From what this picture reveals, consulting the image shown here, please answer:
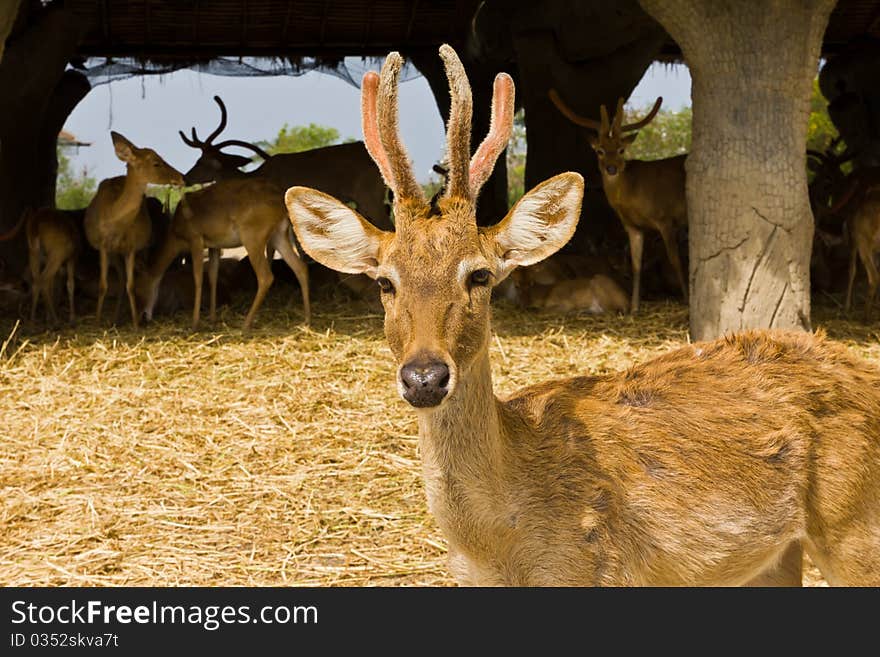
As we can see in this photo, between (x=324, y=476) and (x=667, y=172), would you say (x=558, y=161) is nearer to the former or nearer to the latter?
(x=667, y=172)

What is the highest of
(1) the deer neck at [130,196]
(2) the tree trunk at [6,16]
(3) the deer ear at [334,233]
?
(2) the tree trunk at [6,16]

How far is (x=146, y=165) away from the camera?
8.78m

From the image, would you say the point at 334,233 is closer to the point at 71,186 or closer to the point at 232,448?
the point at 232,448

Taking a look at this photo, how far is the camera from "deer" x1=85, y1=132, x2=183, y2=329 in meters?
8.77

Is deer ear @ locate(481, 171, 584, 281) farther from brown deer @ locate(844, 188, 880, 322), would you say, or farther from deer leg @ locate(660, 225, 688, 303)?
deer leg @ locate(660, 225, 688, 303)

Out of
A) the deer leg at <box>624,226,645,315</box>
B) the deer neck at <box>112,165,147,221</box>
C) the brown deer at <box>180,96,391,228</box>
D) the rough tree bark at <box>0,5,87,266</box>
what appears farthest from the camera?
the brown deer at <box>180,96,391,228</box>

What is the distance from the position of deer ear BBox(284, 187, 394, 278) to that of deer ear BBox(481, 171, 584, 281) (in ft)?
A: 0.97

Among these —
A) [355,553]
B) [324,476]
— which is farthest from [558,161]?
[355,553]

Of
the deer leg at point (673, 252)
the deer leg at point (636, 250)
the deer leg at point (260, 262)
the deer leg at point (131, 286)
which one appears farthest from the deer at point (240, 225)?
the deer leg at point (673, 252)

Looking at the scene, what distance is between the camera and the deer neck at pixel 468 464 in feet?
8.70

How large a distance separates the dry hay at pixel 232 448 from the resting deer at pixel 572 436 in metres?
1.31

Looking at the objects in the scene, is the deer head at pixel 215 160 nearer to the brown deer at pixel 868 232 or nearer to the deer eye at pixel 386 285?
the brown deer at pixel 868 232

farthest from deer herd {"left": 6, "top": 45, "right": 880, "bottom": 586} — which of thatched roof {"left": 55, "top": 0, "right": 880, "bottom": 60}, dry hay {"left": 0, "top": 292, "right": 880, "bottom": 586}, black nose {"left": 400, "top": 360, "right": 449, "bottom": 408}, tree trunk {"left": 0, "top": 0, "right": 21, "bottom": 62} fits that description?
thatched roof {"left": 55, "top": 0, "right": 880, "bottom": 60}
